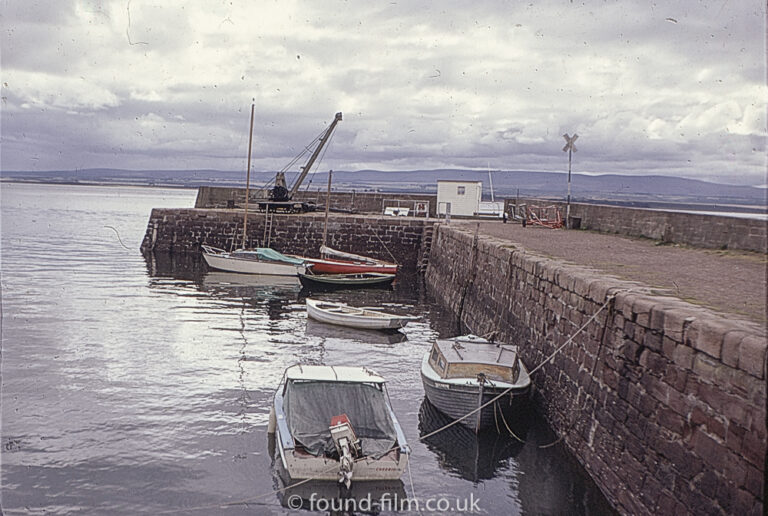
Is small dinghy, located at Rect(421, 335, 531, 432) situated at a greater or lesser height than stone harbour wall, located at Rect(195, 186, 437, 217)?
lesser

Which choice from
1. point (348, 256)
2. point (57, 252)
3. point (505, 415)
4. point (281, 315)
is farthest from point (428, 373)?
point (57, 252)

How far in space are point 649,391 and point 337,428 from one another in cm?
404

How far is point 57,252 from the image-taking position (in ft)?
138

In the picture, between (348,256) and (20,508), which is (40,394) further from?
(348,256)

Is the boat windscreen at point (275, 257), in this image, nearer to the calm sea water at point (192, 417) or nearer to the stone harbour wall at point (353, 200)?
the calm sea water at point (192, 417)

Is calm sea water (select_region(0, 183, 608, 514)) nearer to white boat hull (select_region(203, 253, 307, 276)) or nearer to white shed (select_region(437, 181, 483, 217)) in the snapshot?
white boat hull (select_region(203, 253, 307, 276))

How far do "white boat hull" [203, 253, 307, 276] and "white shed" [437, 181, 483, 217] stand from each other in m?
18.0

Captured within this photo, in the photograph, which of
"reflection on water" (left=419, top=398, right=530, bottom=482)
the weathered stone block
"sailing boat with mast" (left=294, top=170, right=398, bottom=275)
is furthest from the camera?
"sailing boat with mast" (left=294, top=170, right=398, bottom=275)

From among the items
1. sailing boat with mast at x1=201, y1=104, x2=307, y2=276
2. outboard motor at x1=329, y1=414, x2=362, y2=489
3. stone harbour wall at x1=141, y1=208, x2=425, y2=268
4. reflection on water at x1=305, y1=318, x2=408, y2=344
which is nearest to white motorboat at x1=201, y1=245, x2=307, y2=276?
sailing boat with mast at x1=201, y1=104, x2=307, y2=276

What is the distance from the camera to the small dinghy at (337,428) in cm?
946

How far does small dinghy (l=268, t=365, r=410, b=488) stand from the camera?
31.0 ft

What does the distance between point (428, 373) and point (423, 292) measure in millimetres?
17549

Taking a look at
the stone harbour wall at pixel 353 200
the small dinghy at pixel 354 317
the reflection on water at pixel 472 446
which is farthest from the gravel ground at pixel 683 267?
the stone harbour wall at pixel 353 200

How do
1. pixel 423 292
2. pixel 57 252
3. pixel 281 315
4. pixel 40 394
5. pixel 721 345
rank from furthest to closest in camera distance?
pixel 57 252 → pixel 423 292 → pixel 281 315 → pixel 40 394 → pixel 721 345
